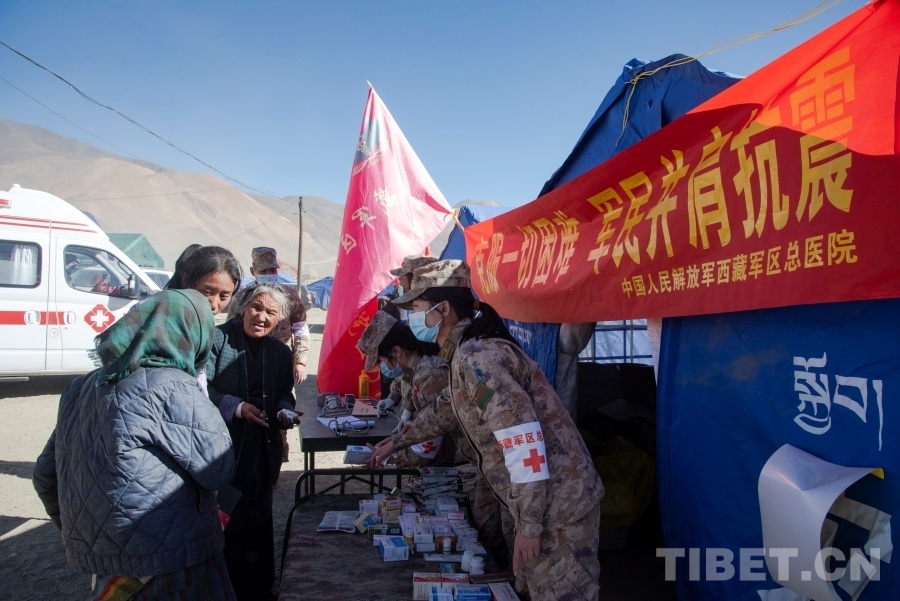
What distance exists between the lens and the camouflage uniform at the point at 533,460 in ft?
6.13

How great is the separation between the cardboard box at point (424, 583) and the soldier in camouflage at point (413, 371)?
2.85 feet

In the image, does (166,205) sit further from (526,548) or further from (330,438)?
(526,548)

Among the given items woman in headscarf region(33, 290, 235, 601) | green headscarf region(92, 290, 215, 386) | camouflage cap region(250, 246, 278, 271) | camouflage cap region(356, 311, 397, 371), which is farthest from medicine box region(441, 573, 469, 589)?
camouflage cap region(250, 246, 278, 271)

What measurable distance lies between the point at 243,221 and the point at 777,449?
97260 millimetres

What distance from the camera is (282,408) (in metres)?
3.01

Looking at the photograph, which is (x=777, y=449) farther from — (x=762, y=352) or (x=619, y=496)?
(x=619, y=496)

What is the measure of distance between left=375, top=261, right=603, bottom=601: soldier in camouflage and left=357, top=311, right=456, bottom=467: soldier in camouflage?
0.67 m

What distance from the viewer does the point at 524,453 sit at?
1.85 m

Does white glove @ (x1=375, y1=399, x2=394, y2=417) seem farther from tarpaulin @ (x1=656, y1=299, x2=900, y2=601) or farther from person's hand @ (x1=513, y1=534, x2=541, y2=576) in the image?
person's hand @ (x1=513, y1=534, x2=541, y2=576)

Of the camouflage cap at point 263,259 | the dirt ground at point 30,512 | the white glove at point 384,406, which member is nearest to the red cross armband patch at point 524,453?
the white glove at point 384,406

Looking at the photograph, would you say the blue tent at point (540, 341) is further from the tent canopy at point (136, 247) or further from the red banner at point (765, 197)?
the tent canopy at point (136, 247)

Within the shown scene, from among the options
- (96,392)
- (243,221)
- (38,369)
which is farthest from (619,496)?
(243,221)

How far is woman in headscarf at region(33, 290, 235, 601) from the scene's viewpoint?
1.67 metres

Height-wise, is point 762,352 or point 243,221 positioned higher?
point 243,221
